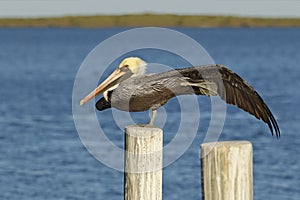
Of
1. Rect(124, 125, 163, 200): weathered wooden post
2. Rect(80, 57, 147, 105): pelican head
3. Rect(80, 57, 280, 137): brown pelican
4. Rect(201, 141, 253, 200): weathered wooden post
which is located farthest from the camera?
Rect(80, 57, 147, 105): pelican head

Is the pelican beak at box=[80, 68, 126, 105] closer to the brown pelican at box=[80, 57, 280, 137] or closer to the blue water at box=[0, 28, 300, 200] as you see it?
the brown pelican at box=[80, 57, 280, 137]

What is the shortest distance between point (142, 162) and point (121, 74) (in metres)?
1.45

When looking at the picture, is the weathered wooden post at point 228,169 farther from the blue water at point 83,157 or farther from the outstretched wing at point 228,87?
the blue water at point 83,157

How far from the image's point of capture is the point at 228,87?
23.0 ft

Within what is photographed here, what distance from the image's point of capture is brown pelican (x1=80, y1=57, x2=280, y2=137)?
687 centimetres

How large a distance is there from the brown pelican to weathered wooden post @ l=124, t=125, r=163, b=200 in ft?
2.83

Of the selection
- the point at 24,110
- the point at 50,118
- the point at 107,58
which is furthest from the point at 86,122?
the point at 107,58

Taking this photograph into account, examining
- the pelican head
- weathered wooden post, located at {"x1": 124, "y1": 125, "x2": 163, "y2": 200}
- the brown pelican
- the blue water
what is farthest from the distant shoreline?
weathered wooden post, located at {"x1": 124, "y1": 125, "x2": 163, "y2": 200}

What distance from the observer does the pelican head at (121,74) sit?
7.20m

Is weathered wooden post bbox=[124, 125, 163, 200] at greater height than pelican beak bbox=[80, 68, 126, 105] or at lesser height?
lesser

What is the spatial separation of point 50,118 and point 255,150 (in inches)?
387

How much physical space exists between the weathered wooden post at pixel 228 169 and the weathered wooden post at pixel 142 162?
0.74 m

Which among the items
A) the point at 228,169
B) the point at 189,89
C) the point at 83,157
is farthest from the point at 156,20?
the point at 228,169

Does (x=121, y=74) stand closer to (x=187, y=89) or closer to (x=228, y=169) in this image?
(x=187, y=89)
